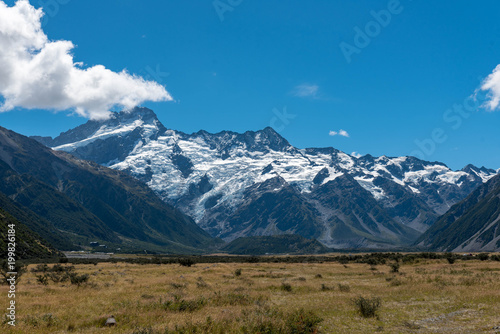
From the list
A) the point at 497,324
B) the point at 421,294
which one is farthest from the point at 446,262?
the point at 497,324

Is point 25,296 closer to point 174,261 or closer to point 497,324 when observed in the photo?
point 497,324

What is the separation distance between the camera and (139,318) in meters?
23.7

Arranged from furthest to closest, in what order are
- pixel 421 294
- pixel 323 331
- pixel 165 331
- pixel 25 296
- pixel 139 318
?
1. pixel 421 294
2. pixel 25 296
3. pixel 139 318
4. pixel 323 331
5. pixel 165 331

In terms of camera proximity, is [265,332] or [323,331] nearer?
[265,332]

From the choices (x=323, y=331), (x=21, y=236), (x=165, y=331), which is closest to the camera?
(x=165, y=331)

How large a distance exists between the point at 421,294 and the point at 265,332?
2270 centimetres

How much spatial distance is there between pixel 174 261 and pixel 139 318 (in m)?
84.0

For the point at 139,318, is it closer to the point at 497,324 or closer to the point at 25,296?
the point at 25,296

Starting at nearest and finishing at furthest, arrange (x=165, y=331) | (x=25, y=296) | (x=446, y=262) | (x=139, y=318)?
(x=165, y=331) < (x=139, y=318) < (x=25, y=296) < (x=446, y=262)

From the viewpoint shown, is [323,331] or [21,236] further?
[21,236]

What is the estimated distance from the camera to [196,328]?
65.8ft

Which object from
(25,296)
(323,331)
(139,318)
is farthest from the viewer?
(25,296)

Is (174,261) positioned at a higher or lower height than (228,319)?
lower

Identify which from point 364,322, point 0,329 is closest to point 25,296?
point 0,329
